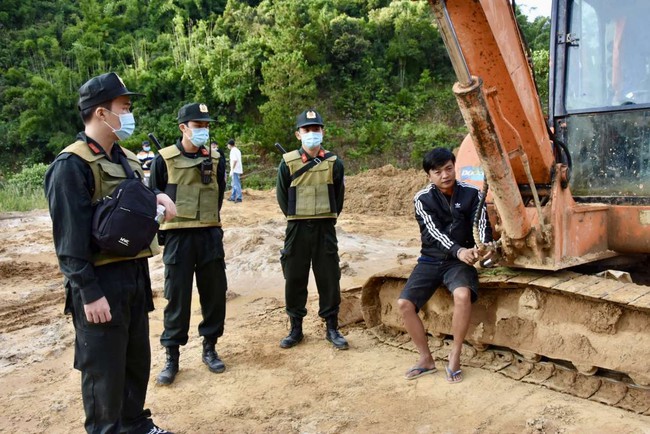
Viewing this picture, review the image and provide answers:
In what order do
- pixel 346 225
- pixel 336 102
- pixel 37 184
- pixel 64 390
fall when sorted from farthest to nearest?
pixel 336 102, pixel 37 184, pixel 346 225, pixel 64 390

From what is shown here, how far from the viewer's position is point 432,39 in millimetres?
26125

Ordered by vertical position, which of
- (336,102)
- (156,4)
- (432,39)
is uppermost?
(156,4)

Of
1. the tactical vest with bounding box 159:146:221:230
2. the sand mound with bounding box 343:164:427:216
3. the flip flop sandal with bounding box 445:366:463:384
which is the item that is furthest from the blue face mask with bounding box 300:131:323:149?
the sand mound with bounding box 343:164:427:216

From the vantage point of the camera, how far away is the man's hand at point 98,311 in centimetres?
285

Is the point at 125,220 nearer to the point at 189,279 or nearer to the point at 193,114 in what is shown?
the point at 189,279

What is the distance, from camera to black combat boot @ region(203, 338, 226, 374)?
179 inches

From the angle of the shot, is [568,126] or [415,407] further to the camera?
[568,126]

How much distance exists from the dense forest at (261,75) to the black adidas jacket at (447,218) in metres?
16.6

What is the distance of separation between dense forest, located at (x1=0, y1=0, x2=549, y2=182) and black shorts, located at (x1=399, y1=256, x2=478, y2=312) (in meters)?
16.7

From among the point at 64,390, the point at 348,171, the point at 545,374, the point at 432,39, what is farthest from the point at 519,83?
the point at 432,39

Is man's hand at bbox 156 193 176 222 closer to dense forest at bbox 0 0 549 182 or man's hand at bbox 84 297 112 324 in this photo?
man's hand at bbox 84 297 112 324

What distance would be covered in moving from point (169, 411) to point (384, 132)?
1961cm

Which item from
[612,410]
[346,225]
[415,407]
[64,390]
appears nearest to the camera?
[612,410]

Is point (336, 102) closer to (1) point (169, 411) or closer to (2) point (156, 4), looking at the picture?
(2) point (156, 4)
